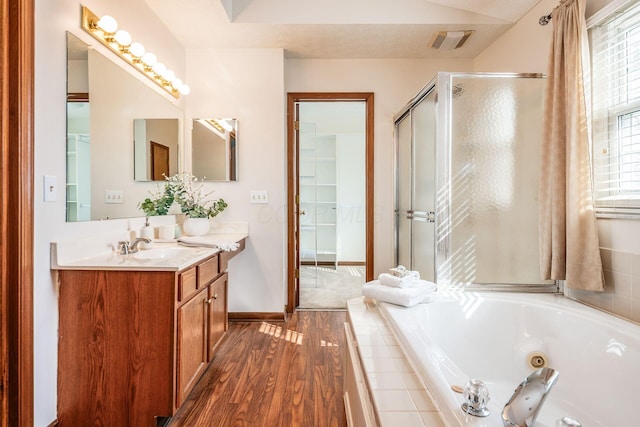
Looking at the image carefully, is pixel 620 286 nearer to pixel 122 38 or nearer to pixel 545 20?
pixel 545 20

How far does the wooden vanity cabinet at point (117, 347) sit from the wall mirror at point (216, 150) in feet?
5.08

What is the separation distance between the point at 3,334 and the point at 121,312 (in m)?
0.39

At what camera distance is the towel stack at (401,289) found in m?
1.60

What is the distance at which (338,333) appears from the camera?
2623 millimetres

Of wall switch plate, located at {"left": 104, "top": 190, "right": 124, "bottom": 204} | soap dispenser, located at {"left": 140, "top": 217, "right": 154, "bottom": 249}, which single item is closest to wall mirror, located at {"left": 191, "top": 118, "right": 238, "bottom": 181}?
soap dispenser, located at {"left": 140, "top": 217, "right": 154, "bottom": 249}

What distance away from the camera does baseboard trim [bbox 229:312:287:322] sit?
9.52 ft

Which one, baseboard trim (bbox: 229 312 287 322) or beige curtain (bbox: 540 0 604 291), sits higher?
beige curtain (bbox: 540 0 604 291)

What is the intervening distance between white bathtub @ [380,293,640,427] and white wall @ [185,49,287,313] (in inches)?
60.3

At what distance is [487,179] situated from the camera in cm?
207

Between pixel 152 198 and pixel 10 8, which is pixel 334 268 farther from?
pixel 10 8

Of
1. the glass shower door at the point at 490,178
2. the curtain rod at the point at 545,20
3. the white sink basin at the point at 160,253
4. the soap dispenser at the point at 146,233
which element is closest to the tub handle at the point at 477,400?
the glass shower door at the point at 490,178

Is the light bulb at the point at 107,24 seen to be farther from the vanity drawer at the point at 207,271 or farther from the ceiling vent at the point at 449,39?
the ceiling vent at the point at 449,39

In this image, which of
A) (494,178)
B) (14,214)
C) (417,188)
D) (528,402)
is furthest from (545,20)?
(14,214)

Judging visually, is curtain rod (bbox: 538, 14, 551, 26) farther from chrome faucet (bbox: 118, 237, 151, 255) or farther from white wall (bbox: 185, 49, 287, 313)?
chrome faucet (bbox: 118, 237, 151, 255)
